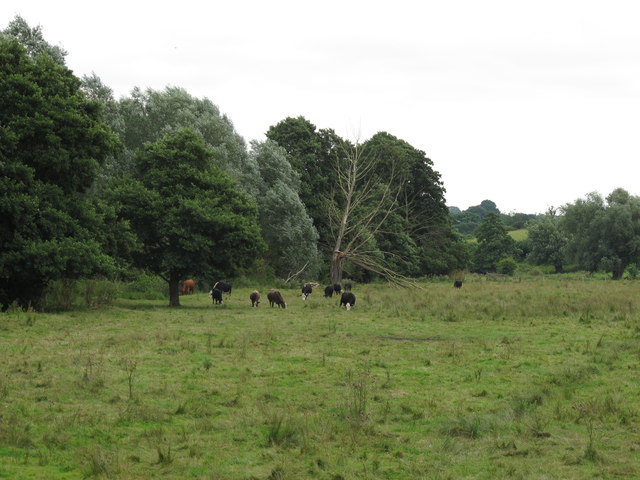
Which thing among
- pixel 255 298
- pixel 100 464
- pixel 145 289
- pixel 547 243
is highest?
pixel 547 243

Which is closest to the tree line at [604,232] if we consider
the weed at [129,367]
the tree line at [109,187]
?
the tree line at [109,187]

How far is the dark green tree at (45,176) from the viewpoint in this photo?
23.3 meters

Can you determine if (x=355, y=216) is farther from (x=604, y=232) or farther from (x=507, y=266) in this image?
(x=507, y=266)

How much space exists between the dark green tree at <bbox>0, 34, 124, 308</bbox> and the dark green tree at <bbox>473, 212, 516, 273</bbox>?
90157mm

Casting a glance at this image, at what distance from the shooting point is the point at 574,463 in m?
8.50

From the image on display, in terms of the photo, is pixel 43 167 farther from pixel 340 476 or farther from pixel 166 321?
pixel 340 476

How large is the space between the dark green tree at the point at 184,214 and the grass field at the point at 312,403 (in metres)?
7.82

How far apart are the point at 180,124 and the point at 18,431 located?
39.9 metres

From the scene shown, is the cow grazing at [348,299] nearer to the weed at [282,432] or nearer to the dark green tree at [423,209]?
the weed at [282,432]

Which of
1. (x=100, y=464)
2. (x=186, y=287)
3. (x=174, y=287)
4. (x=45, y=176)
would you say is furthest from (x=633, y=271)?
(x=100, y=464)

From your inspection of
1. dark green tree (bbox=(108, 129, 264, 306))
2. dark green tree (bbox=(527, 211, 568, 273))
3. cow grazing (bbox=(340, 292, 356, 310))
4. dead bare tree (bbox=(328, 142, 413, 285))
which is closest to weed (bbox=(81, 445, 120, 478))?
dark green tree (bbox=(108, 129, 264, 306))

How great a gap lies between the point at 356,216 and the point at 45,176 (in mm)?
37581

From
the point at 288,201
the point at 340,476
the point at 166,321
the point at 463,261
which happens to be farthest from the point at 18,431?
the point at 463,261

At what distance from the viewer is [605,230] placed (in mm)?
75062
